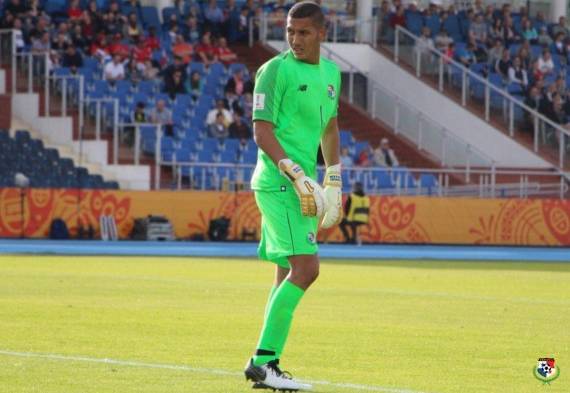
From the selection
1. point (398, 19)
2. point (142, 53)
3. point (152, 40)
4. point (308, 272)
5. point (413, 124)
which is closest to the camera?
point (308, 272)

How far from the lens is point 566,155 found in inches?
1729

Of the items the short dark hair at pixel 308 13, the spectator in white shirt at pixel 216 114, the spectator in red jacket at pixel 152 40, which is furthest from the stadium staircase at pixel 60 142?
the short dark hair at pixel 308 13

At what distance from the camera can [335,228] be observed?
41875mm

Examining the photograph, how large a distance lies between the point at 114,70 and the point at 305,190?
32954 millimetres

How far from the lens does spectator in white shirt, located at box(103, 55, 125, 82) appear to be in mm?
42125

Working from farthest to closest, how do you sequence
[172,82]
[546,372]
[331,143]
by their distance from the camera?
1. [172,82]
2. [331,143]
3. [546,372]

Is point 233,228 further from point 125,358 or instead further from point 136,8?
point 125,358

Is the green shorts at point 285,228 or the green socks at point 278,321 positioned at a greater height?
Answer: the green shorts at point 285,228

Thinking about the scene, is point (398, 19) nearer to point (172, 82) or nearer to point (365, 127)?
point (365, 127)

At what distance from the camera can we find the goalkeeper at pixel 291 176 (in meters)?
9.86

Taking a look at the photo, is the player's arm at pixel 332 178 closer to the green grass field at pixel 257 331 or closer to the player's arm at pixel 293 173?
the player's arm at pixel 293 173

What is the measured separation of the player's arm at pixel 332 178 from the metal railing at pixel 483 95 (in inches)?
1329

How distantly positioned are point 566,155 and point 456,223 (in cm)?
440

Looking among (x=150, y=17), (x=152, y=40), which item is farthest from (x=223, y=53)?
(x=152, y=40)
